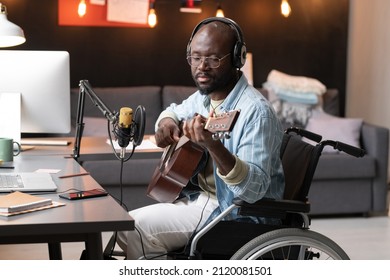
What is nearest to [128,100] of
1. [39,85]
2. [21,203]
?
[39,85]

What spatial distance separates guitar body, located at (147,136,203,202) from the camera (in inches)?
91.4

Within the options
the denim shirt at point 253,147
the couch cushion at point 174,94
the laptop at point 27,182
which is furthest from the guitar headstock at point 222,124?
the couch cushion at point 174,94

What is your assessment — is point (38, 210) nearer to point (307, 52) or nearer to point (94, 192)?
point (94, 192)

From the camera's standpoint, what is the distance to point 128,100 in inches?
207

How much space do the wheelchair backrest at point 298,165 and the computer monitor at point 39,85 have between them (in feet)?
3.63

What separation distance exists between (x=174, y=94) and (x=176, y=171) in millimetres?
3027

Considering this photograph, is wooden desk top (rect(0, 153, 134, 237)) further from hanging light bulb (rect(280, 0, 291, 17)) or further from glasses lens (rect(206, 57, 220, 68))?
hanging light bulb (rect(280, 0, 291, 17))

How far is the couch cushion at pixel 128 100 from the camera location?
17.1ft

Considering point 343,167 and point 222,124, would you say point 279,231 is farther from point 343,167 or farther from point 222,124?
point 343,167

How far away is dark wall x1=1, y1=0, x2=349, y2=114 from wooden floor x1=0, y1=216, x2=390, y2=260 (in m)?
1.41

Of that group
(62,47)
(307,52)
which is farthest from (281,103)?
(62,47)

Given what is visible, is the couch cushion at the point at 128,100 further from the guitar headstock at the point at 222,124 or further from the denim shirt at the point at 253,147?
the guitar headstock at the point at 222,124

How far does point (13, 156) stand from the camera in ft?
10.0

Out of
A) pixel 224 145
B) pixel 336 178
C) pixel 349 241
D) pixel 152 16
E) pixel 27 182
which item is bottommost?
pixel 349 241
